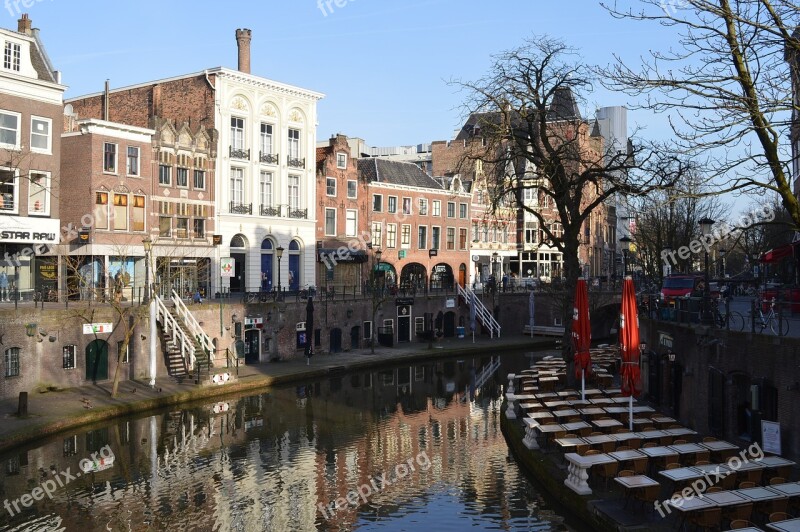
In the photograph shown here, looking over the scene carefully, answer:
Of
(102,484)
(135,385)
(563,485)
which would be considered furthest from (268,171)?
(563,485)

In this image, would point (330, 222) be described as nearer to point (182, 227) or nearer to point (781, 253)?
point (182, 227)

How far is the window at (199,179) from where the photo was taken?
45.0 m

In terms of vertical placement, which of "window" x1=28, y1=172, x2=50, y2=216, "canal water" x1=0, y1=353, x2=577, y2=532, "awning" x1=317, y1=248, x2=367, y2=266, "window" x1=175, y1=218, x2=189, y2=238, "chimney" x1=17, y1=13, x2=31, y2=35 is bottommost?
"canal water" x1=0, y1=353, x2=577, y2=532

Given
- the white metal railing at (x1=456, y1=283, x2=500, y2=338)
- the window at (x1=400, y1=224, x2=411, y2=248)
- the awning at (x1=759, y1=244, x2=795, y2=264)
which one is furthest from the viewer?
the window at (x1=400, y1=224, x2=411, y2=248)

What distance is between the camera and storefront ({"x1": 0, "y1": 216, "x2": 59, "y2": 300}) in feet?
115

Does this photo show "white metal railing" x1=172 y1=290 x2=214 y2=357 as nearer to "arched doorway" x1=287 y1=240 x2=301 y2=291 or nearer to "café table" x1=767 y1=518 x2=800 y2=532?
"arched doorway" x1=287 y1=240 x2=301 y2=291

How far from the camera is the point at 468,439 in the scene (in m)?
26.6

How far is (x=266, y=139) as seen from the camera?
163 feet

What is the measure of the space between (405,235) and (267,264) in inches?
611

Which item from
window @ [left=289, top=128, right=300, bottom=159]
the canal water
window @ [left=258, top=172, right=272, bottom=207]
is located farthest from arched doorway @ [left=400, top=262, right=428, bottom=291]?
the canal water

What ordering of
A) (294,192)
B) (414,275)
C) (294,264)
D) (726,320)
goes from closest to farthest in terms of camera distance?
(726,320), (294,192), (294,264), (414,275)

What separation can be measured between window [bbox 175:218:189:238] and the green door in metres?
11.5

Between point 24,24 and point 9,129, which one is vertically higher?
point 24,24

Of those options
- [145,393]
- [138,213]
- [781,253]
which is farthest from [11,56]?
[781,253]
